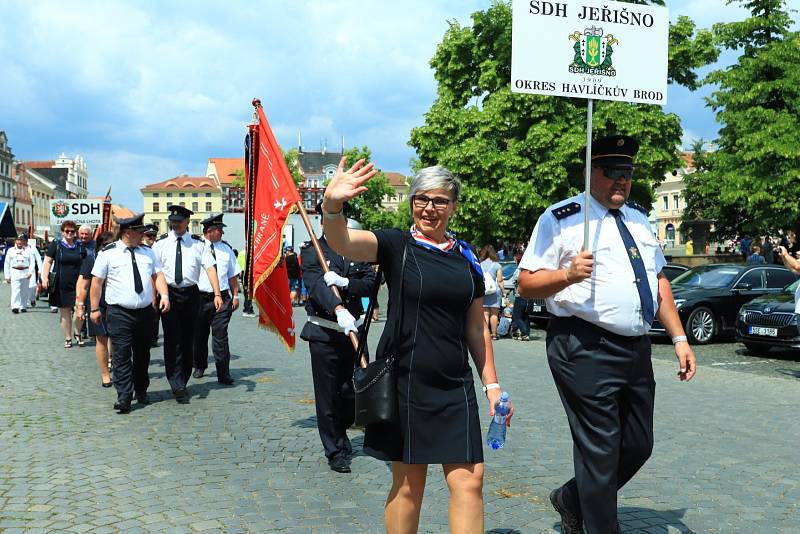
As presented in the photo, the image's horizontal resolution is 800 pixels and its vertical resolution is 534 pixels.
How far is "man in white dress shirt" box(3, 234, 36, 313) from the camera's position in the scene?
70.9ft

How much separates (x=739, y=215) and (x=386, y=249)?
41.4 m

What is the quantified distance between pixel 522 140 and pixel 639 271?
2695cm

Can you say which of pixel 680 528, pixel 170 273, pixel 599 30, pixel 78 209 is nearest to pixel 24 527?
pixel 680 528

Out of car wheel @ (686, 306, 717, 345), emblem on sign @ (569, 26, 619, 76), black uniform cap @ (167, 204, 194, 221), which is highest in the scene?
emblem on sign @ (569, 26, 619, 76)

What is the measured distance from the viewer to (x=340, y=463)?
5730 millimetres

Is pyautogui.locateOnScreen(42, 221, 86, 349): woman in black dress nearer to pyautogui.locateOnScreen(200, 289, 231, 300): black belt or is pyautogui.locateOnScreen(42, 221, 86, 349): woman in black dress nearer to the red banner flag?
pyautogui.locateOnScreen(200, 289, 231, 300): black belt

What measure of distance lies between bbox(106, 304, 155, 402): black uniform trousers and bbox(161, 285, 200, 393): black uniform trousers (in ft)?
0.99

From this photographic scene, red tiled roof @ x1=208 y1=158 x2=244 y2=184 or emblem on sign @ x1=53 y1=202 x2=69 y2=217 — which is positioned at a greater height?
red tiled roof @ x1=208 y1=158 x2=244 y2=184

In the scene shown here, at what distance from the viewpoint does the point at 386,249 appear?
11.5 feet

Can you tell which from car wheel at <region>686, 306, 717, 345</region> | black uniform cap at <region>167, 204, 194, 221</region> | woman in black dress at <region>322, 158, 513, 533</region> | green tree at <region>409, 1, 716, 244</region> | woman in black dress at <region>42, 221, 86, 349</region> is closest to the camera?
woman in black dress at <region>322, 158, 513, 533</region>

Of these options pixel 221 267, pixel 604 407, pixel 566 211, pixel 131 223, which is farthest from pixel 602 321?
pixel 221 267

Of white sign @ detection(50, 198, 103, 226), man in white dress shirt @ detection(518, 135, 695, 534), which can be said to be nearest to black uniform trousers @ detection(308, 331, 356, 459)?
man in white dress shirt @ detection(518, 135, 695, 534)

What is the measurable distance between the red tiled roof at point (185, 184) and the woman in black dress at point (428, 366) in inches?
6042

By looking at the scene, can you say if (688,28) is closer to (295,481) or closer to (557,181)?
(557,181)
